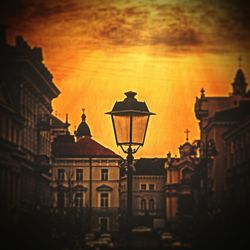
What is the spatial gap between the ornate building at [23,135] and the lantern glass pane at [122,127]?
2133mm

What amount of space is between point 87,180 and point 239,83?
8.47 feet

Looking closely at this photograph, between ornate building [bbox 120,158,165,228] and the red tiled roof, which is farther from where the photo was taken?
the red tiled roof

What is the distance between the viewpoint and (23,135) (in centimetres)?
939

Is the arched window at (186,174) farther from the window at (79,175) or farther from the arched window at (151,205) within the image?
the window at (79,175)

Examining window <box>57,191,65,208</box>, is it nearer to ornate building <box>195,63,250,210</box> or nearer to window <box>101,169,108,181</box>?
window <box>101,169,108,181</box>

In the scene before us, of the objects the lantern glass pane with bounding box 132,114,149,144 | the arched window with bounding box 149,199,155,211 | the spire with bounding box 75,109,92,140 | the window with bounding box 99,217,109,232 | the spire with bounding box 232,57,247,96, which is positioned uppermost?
the spire with bounding box 232,57,247,96

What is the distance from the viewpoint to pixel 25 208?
9.25 metres

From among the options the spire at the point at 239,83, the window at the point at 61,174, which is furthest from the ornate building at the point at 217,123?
the window at the point at 61,174

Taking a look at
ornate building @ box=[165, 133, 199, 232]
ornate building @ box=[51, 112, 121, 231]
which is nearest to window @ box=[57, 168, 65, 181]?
ornate building @ box=[51, 112, 121, 231]

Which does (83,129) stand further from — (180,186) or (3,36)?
(3,36)

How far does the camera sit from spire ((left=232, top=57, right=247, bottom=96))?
9430 mm

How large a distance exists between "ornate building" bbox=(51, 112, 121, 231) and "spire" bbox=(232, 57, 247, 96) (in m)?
1.93

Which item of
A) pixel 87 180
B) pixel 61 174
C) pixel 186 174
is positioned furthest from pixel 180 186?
pixel 61 174

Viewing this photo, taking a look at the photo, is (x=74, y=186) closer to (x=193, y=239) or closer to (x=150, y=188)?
(x=150, y=188)
